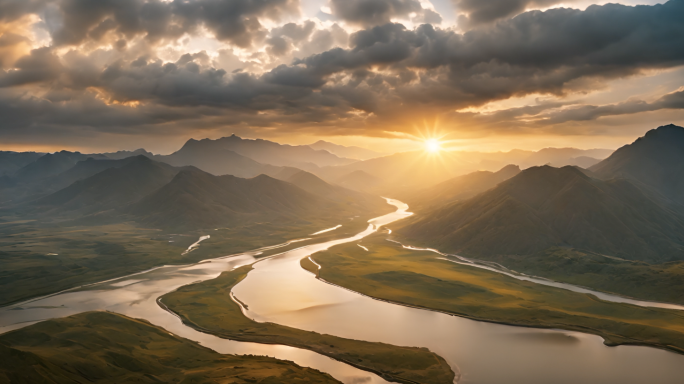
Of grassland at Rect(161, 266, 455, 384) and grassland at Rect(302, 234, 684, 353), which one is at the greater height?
grassland at Rect(302, 234, 684, 353)

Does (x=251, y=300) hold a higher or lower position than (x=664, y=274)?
lower

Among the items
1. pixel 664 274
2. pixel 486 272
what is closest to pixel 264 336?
pixel 486 272

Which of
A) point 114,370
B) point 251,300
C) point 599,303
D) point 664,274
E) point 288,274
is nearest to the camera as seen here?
point 114,370

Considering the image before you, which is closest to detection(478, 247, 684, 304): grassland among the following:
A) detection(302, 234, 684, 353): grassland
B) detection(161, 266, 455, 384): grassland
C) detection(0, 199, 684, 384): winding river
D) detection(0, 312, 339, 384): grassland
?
detection(302, 234, 684, 353): grassland

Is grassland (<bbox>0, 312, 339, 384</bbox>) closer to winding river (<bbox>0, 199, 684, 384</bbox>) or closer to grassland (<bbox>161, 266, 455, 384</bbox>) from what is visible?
winding river (<bbox>0, 199, 684, 384</bbox>)

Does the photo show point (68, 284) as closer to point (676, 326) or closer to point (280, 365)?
point (280, 365)

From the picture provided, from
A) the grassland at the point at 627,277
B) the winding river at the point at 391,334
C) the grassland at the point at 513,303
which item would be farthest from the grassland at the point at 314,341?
the grassland at the point at 627,277

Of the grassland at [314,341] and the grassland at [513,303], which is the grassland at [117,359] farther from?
the grassland at [513,303]
